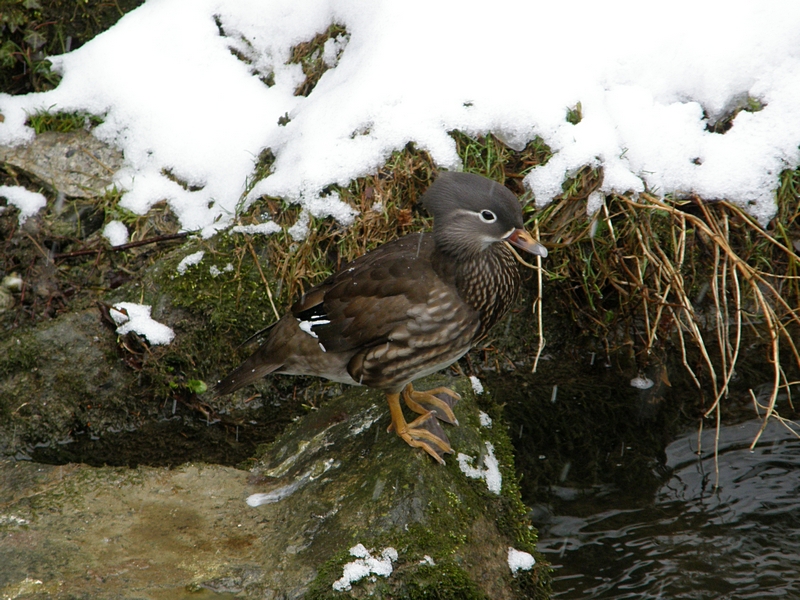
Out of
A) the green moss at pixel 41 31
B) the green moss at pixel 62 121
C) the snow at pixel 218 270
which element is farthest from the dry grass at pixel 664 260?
the green moss at pixel 41 31

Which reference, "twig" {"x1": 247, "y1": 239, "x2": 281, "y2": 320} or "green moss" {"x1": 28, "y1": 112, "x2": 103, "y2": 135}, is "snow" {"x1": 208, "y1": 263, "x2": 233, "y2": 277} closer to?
"twig" {"x1": 247, "y1": 239, "x2": 281, "y2": 320}

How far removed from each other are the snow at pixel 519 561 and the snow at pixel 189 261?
2.35 m

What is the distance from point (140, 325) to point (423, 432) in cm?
183

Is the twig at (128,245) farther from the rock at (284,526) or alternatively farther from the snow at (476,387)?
the snow at (476,387)

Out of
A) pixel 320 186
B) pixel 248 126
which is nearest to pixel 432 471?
pixel 320 186

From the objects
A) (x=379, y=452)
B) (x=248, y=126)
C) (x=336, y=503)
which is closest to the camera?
(x=336, y=503)

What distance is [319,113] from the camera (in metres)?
4.28

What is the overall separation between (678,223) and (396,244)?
1.57m

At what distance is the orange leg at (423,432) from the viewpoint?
286cm

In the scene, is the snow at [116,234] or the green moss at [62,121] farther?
the green moss at [62,121]

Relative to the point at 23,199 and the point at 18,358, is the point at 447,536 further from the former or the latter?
the point at 23,199

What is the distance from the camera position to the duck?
2.96m

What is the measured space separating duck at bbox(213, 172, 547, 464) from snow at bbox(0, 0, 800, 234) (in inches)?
36.9

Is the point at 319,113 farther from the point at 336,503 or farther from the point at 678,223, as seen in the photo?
the point at 336,503
